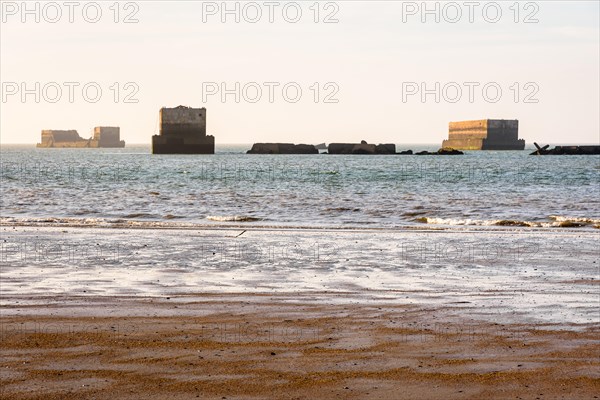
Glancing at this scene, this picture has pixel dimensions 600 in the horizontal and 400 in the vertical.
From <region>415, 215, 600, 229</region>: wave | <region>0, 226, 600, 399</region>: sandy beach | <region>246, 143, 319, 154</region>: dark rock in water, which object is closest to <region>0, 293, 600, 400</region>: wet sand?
<region>0, 226, 600, 399</region>: sandy beach

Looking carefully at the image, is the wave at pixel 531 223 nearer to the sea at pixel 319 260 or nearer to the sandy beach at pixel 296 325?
the sea at pixel 319 260

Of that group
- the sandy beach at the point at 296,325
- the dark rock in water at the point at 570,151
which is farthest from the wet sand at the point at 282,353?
the dark rock in water at the point at 570,151

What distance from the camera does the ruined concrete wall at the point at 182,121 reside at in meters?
150

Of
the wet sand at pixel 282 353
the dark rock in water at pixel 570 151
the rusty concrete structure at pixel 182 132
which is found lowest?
A: the wet sand at pixel 282 353

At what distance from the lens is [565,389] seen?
21.2ft

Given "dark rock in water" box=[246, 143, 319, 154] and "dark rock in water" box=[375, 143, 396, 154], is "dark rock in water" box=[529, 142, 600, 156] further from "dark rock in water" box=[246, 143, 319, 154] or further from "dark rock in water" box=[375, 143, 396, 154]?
"dark rock in water" box=[246, 143, 319, 154]

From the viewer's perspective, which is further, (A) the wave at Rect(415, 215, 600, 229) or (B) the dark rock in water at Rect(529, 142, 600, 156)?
(B) the dark rock in water at Rect(529, 142, 600, 156)

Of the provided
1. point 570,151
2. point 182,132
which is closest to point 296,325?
point 182,132

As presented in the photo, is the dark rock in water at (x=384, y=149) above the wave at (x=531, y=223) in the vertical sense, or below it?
above

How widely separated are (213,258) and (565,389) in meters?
8.90

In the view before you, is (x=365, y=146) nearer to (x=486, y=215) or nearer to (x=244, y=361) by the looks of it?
(x=486, y=215)

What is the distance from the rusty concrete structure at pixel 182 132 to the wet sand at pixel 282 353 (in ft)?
466

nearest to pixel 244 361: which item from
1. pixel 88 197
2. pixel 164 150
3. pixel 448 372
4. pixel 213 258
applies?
pixel 448 372

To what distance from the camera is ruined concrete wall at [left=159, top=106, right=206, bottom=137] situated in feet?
491
